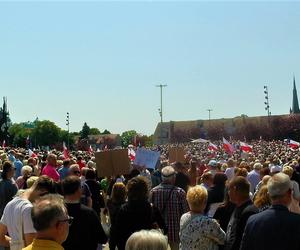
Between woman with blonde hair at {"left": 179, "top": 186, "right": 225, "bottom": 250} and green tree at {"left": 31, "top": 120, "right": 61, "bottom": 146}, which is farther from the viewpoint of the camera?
green tree at {"left": 31, "top": 120, "right": 61, "bottom": 146}

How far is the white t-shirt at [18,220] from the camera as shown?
225 inches

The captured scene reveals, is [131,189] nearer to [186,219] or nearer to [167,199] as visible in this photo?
[186,219]

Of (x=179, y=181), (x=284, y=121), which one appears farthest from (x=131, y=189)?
(x=284, y=121)

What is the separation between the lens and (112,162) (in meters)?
13.0

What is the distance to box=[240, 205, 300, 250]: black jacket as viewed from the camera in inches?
207

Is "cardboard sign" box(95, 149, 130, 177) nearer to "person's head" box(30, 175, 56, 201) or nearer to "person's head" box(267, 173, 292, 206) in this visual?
"person's head" box(30, 175, 56, 201)

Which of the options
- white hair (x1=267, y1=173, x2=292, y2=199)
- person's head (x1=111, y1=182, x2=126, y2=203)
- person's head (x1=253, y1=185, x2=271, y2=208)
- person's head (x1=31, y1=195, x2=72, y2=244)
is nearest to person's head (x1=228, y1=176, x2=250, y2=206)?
person's head (x1=253, y1=185, x2=271, y2=208)

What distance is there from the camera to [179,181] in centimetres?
1200

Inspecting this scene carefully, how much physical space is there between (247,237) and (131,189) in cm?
190

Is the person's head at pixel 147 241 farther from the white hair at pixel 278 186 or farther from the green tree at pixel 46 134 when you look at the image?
the green tree at pixel 46 134

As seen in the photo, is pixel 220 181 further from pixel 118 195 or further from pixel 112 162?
pixel 112 162

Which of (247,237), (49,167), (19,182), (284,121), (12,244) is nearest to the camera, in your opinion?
(247,237)

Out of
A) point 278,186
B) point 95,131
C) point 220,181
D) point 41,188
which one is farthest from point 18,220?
point 95,131

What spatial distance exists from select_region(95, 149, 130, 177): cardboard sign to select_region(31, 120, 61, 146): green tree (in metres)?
105
